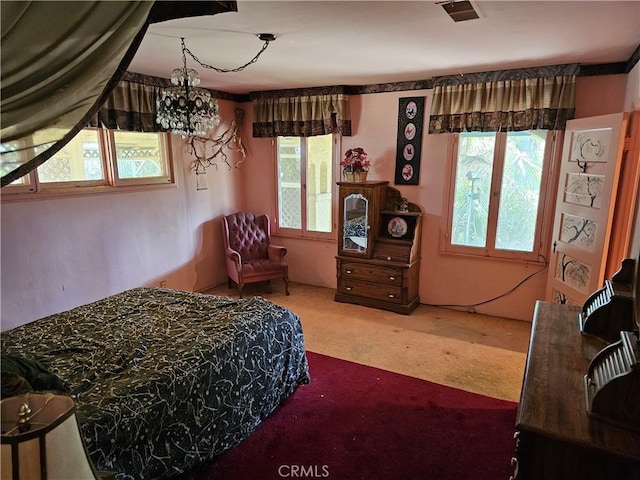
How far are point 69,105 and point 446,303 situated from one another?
405 cm

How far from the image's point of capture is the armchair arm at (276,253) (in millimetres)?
4750

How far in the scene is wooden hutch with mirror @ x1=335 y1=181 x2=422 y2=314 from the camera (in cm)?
415

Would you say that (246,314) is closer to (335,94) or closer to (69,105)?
(69,105)

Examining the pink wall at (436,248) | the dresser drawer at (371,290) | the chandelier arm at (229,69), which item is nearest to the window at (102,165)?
the chandelier arm at (229,69)

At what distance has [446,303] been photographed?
434 cm

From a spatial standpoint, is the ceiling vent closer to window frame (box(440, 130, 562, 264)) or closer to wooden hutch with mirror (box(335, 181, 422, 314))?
window frame (box(440, 130, 562, 264))

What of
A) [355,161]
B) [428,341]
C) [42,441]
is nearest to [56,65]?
[42,441]

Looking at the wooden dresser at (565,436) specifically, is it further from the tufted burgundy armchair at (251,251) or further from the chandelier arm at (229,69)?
the tufted burgundy armchair at (251,251)

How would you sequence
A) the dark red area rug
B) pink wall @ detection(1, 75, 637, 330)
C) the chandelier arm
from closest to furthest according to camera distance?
the dark red area rug → the chandelier arm → pink wall @ detection(1, 75, 637, 330)

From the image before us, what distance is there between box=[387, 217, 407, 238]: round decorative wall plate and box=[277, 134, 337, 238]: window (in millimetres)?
800

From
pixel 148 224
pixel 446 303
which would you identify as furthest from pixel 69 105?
pixel 446 303

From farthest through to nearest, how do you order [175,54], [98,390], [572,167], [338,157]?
[338,157] → [572,167] → [175,54] → [98,390]

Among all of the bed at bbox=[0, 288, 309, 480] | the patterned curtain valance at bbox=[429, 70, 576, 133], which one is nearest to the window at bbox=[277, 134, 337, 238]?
the patterned curtain valance at bbox=[429, 70, 576, 133]

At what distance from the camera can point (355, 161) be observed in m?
4.22
